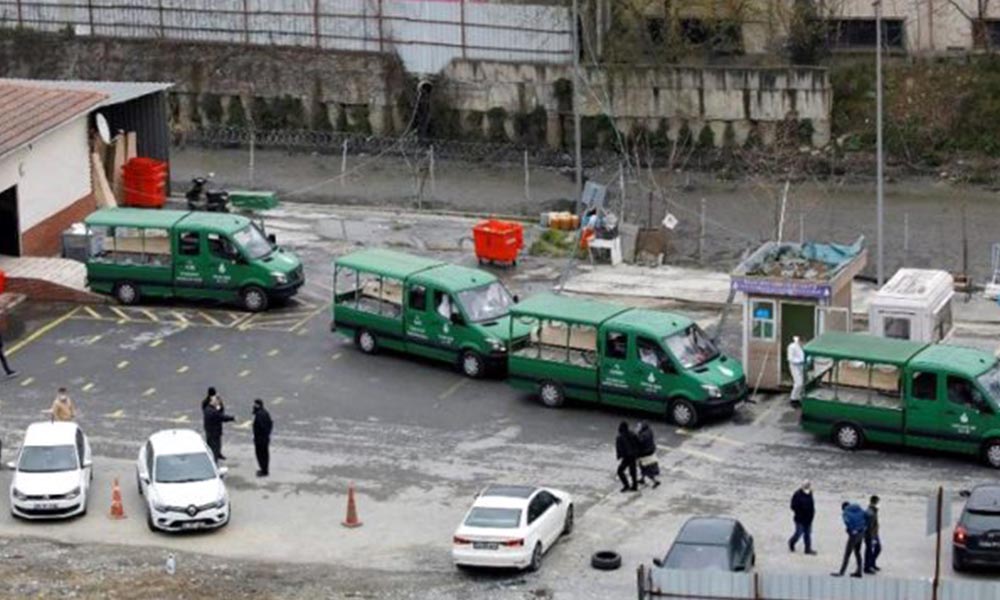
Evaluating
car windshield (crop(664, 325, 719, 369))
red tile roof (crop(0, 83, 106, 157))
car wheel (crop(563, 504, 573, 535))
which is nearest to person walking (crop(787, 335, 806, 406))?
car windshield (crop(664, 325, 719, 369))

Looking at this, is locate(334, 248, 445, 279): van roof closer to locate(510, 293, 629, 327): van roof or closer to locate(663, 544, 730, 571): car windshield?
locate(510, 293, 629, 327): van roof

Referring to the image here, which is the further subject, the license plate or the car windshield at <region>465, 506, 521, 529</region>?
the car windshield at <region>465, 506, 521, 529</region>

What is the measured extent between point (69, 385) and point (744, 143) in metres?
33.5

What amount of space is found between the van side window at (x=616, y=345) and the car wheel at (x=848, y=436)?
4505 mm

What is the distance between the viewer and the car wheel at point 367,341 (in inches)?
2092

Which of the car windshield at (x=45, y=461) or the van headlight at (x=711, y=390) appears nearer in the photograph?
the car windshield at (x=45, y=461)

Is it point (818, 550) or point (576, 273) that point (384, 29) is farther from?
point (818, 550)

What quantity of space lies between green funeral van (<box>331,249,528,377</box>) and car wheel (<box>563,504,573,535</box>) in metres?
8.74

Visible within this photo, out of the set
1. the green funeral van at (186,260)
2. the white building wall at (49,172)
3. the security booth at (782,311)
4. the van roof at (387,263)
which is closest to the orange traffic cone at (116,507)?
the van roof at (387,263)

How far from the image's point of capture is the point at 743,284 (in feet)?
164

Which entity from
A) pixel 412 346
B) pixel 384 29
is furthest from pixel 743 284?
pixel 384 29

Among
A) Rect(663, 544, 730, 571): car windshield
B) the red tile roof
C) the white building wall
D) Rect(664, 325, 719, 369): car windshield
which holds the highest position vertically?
the red tile roof

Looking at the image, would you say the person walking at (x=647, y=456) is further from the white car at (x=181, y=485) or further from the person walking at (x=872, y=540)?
the white car at (x=181, y=485)

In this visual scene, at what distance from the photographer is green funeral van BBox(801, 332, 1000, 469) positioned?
45.3 m
